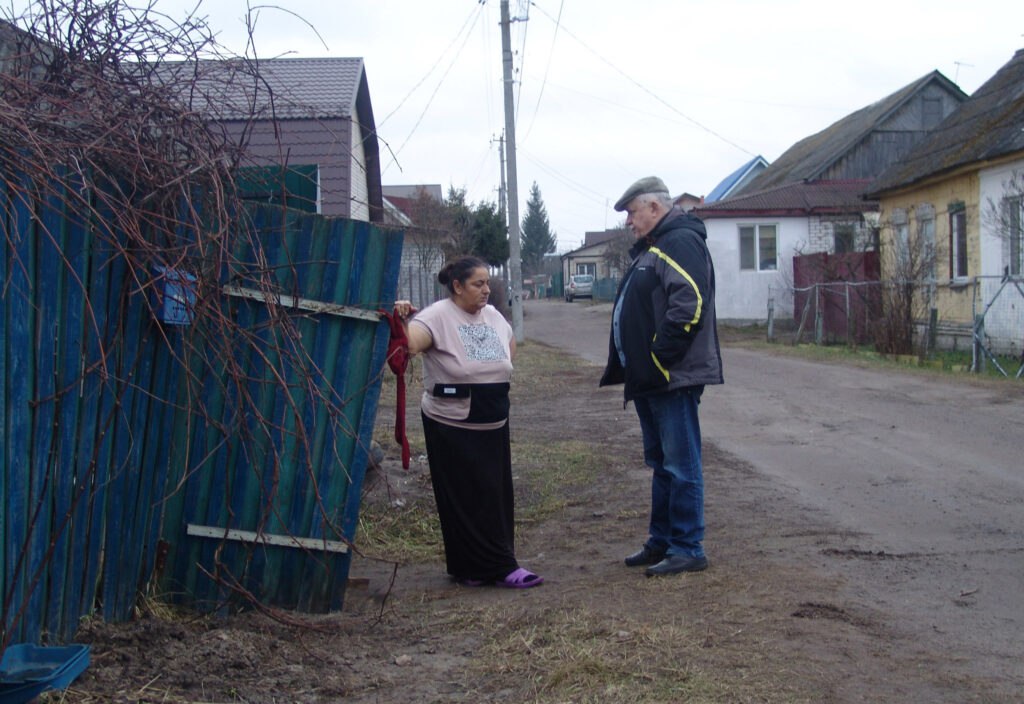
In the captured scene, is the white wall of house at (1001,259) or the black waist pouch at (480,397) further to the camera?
the white wall of house at (1001,259)

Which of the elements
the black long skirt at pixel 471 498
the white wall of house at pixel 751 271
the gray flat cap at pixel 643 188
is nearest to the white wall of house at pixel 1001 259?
the white wall of house at pixel 751 271

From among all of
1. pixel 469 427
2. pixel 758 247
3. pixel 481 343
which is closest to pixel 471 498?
pixel 469 427

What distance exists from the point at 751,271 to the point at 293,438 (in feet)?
85.5

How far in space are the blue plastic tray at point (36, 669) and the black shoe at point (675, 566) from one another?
106 inches

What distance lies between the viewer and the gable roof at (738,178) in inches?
1852

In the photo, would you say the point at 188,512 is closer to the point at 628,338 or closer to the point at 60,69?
the point at 60,69

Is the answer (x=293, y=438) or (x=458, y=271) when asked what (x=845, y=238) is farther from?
(x=293, y=438)

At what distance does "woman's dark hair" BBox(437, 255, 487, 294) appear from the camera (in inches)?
209

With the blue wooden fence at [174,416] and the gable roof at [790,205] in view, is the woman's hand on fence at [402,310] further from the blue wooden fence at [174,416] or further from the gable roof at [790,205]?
the gable roof at [790,205]

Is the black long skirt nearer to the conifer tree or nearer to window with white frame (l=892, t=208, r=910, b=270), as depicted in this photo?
window with white frame (l=892, t=208, r=910, b=270)

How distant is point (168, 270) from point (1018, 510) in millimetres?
5279

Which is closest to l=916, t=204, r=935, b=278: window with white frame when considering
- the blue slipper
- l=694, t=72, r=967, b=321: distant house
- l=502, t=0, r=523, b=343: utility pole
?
l=694, t=72, r=967, b=321: distant house

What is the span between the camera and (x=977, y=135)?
65.4 feet

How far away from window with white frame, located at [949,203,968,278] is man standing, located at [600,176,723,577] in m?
16.7
